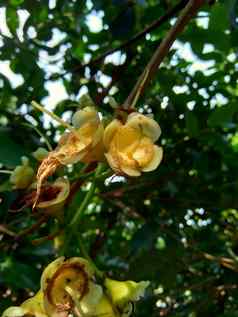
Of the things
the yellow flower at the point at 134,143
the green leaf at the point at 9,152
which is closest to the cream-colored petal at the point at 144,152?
the yellow flower at the point at 134,143

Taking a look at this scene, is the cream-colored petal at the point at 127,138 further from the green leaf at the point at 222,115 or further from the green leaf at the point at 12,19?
the green leaf at the point at 12,19

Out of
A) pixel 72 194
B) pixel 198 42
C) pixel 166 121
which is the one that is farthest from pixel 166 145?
pixel 72 194

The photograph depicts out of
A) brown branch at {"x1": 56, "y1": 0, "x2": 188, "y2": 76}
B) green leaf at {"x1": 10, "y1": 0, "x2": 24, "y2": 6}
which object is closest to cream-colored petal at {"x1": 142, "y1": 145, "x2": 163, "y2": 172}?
brown branch at {"x1": 56, "y1": 0, "x2": 188, "y2": 76}

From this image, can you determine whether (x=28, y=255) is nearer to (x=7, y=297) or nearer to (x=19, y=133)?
(x=7, y=297)

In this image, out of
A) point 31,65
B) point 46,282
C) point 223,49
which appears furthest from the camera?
point 223,49

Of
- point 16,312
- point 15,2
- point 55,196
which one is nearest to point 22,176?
point 55,196

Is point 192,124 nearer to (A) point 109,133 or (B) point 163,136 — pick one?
(B) point 163,136

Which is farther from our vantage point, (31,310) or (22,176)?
(22,176)
